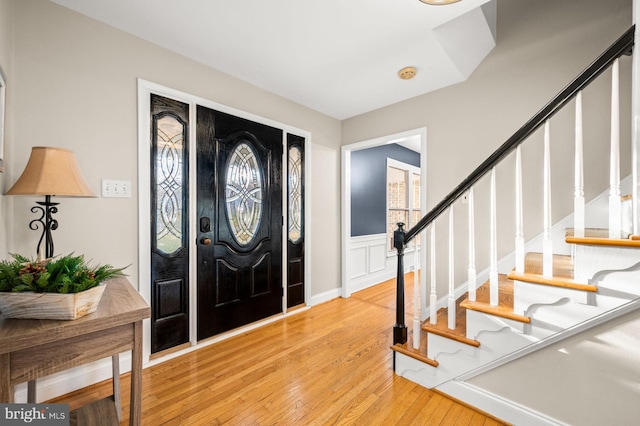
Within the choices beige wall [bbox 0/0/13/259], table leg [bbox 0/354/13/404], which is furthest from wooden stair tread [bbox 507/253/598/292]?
beige wall [bbox 0/0/13/259]

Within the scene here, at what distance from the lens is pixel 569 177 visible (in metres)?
2.13

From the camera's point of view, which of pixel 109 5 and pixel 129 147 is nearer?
pixel 109 5

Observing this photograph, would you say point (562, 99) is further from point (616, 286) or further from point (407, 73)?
point (407, 73)

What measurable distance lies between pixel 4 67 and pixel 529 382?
3.31 m

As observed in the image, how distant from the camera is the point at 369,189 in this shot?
4.46 m

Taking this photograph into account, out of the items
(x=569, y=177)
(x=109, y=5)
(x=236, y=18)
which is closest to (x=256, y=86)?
(x=236, y=18)

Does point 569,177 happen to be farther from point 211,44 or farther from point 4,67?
point 4,67

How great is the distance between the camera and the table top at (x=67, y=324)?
84 centimetres

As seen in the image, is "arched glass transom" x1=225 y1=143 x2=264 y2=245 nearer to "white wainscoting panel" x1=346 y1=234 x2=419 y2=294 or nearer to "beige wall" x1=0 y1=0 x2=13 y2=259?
"beige wall" x1=0 y1=0 x2=13 y2=259

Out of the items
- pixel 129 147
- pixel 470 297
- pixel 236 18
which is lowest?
pixel 470 297

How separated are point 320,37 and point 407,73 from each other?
3.04 feet

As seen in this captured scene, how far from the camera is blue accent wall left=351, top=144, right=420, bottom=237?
4.18 m

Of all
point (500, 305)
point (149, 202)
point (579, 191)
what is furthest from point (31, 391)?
point (579, 191)

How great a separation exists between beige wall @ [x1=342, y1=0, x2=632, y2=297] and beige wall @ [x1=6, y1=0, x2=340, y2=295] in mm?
2393
